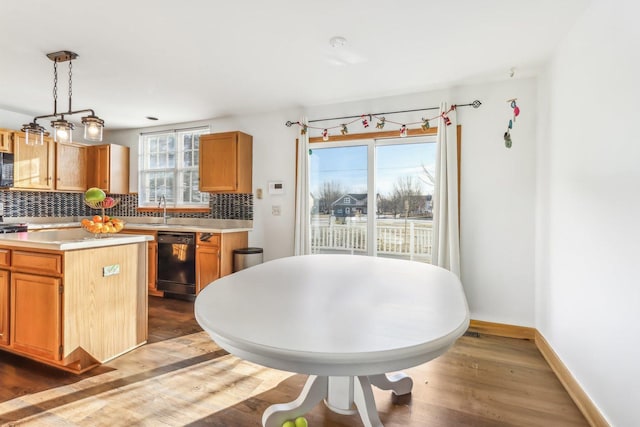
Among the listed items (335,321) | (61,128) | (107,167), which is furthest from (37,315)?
(107,167)

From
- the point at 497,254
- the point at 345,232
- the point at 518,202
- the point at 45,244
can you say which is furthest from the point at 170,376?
the point at 518,202

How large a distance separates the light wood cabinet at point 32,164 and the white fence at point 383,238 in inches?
147

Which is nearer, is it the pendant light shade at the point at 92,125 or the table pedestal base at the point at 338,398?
the table pedestal base at the point at 338,398

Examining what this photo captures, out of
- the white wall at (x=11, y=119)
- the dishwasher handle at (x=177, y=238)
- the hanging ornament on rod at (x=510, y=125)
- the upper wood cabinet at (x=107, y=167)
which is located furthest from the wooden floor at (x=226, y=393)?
the white wall at (x=11, y=119)

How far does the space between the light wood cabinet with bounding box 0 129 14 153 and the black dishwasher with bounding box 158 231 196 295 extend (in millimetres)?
2101

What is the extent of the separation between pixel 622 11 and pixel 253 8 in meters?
1.94

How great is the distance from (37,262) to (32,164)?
2.94 metres

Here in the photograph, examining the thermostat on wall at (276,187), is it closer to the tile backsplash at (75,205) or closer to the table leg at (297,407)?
the tile backsplash at (75,205)

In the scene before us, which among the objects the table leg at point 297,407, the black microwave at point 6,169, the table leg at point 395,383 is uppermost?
the black microwave at point 6,169

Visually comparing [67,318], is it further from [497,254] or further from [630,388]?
[497,254]

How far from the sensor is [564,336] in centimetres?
212

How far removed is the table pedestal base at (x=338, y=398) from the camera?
147cm

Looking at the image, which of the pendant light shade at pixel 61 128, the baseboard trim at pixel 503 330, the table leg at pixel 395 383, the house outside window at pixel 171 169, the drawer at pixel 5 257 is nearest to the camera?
the table leg at pixel 395 383

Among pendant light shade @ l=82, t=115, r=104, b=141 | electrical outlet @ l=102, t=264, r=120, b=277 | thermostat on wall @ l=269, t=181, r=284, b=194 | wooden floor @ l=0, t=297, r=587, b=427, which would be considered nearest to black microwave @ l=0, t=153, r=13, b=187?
pendant light shade @ l=82, t=115, r=104, b=141
